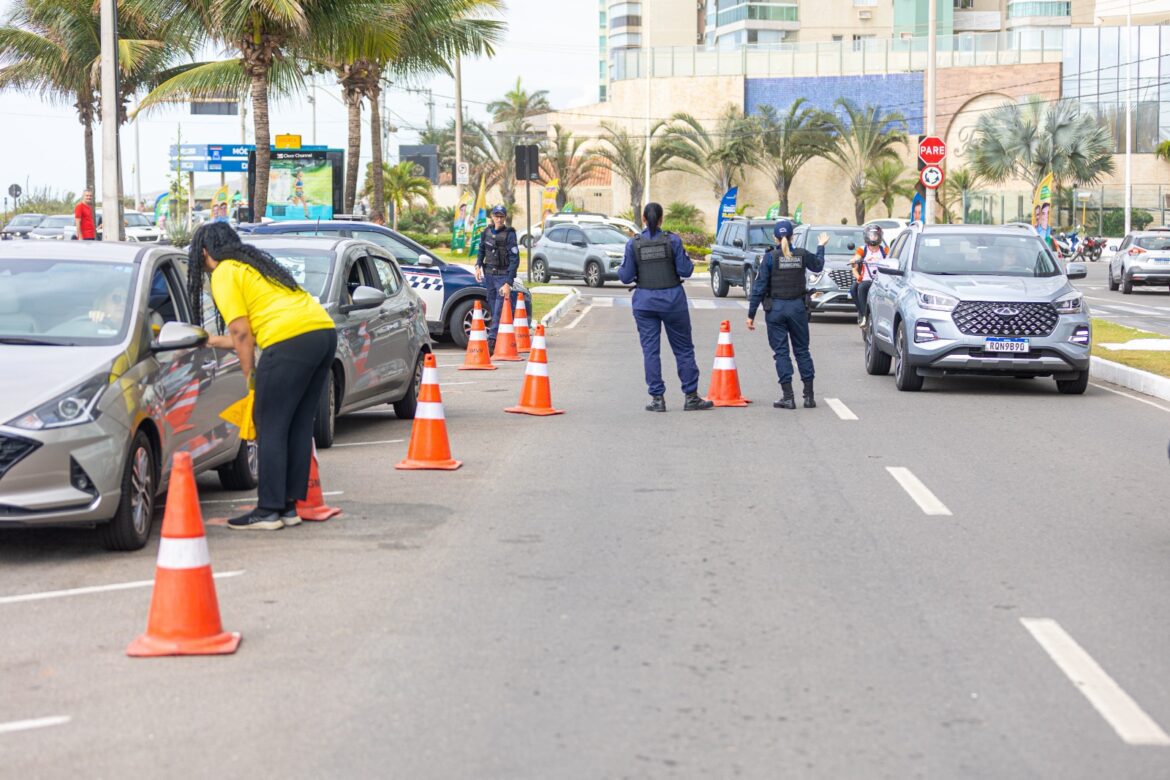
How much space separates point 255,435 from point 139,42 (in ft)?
103

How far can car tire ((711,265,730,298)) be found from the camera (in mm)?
37800

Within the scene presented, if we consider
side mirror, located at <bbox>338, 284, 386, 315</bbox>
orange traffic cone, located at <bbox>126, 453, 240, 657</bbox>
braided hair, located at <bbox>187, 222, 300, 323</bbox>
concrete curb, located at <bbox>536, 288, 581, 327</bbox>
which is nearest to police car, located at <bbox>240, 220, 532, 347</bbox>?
concrete curb, located at <bbox>536, 288, 581, 327</bbox>

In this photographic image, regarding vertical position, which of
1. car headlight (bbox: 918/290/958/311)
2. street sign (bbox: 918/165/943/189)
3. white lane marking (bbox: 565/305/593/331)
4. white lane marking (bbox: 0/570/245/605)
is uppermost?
street sign (bbox: 918/165/943/189)

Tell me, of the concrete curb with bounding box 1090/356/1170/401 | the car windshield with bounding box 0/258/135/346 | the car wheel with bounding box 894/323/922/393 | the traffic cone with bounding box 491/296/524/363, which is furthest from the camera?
the traffic cone with bounding box 491/296/524/363

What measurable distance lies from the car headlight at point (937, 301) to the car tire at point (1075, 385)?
61.4 inches

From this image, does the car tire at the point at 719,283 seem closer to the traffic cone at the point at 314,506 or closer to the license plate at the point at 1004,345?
the license plate at the point at 1004,345

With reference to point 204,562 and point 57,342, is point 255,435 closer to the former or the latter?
point 57,342

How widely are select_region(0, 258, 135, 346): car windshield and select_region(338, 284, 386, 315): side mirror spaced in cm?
331

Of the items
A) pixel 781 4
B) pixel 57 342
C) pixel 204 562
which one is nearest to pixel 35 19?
pixel 57 342

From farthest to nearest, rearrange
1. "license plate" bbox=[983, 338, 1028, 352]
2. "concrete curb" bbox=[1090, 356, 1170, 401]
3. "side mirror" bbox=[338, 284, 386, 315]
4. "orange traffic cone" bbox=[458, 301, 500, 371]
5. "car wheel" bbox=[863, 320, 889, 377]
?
1. "orange traffic cone" bbox=[458, 301, 500, 371]
2. "car wheel" bbox=[863, 320, 889, 377]
3. "concrete curb" bbox=[1090, 356, 1170, 401]
4. "license plate" bbox=[983, 338, 1028, 352]
5. "side mirror" bbox=[338, 284, 386, 315]

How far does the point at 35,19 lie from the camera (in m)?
45.0

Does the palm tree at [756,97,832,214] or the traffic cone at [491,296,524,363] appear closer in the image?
the traffic cone at [491,296,524,363]

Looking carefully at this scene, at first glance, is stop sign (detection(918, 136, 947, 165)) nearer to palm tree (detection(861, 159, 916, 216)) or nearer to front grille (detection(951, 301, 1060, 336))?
front grille (detection(951, 301, 1060, 336))

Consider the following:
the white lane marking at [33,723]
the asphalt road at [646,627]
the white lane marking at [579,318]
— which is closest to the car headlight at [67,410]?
the asphalt road at [646,627]
